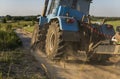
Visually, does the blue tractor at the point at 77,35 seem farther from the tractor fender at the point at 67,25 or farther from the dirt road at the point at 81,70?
the dirt road at the point at 81,70

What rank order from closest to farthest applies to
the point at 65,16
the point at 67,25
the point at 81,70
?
the point at 81,70 < the point at 67,25 < the point at 65,16

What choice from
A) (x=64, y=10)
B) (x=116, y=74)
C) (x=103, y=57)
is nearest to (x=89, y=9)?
(x=64, y=10)

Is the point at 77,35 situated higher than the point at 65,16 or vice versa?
the point at 65,16

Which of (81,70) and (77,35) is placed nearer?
(81,70)

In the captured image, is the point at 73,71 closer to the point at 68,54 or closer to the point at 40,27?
the point at 68,54

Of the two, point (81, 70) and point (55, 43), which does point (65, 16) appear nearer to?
point (55, 43)

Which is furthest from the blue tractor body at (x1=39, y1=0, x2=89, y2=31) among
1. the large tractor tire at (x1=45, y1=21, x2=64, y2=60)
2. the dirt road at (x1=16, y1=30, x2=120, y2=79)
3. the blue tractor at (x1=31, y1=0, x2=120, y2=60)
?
the dirt road at (x1=16, y1=30, x2=120, y2=79)

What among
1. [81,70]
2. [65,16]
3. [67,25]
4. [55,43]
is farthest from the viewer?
[65,16]

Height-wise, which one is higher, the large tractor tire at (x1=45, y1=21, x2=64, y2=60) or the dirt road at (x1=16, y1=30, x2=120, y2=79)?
the large tractor tire at (x1=45, y1=21, x2=64, y2=60)

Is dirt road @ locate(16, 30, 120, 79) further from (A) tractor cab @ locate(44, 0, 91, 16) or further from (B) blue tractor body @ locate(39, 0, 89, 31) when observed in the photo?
(A) tractor cab @ locate(44, 0, 91, 16)

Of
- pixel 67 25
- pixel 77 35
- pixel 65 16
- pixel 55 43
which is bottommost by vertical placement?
pixel 55 43

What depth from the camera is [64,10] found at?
1114 cm

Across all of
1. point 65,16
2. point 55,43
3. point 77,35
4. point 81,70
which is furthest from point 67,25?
point 81,70

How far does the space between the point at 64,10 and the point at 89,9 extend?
48.4 inches
